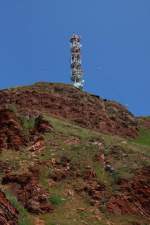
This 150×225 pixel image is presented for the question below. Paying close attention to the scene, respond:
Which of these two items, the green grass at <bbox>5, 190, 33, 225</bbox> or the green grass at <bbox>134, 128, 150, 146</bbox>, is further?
the green grass at <bbox>134, 128, 150, 146</bbox>

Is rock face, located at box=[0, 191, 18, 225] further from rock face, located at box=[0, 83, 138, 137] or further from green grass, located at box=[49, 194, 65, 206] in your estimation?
rock face, located at box=[0, 83, 138, 137]

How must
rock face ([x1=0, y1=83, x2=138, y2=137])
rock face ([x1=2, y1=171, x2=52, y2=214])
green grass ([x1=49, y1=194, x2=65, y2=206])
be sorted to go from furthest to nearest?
rock face ([x1=0, y1=83, x2=138, y2=137]) < green grass ([x1=49, y1=194, x2=65, y2=206]) < rock face ([x1=2, y1=171, x2=52, y2=214])

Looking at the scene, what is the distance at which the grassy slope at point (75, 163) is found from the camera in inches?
1216

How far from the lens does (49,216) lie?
3059 centimetres

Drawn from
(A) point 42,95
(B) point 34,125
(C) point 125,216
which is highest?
(A) point 42,95

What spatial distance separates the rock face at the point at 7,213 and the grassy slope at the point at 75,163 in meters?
0.99

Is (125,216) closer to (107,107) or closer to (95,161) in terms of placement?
(95,161)

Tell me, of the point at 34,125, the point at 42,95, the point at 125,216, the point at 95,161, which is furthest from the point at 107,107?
the point at 125,216

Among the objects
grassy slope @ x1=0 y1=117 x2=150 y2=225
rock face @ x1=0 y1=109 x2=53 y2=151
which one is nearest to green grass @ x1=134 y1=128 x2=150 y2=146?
grassy slope @ x1=0 y1=117 x2=150 y2=225

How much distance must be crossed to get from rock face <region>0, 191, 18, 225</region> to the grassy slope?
994mm

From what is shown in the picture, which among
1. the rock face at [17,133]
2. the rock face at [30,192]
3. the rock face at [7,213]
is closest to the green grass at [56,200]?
the rock face at [30,192]

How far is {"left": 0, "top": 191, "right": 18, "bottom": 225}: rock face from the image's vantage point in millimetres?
24225

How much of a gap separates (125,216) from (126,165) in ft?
15.8

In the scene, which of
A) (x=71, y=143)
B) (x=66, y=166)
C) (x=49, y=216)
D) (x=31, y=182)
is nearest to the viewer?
(x=49, y=216)
